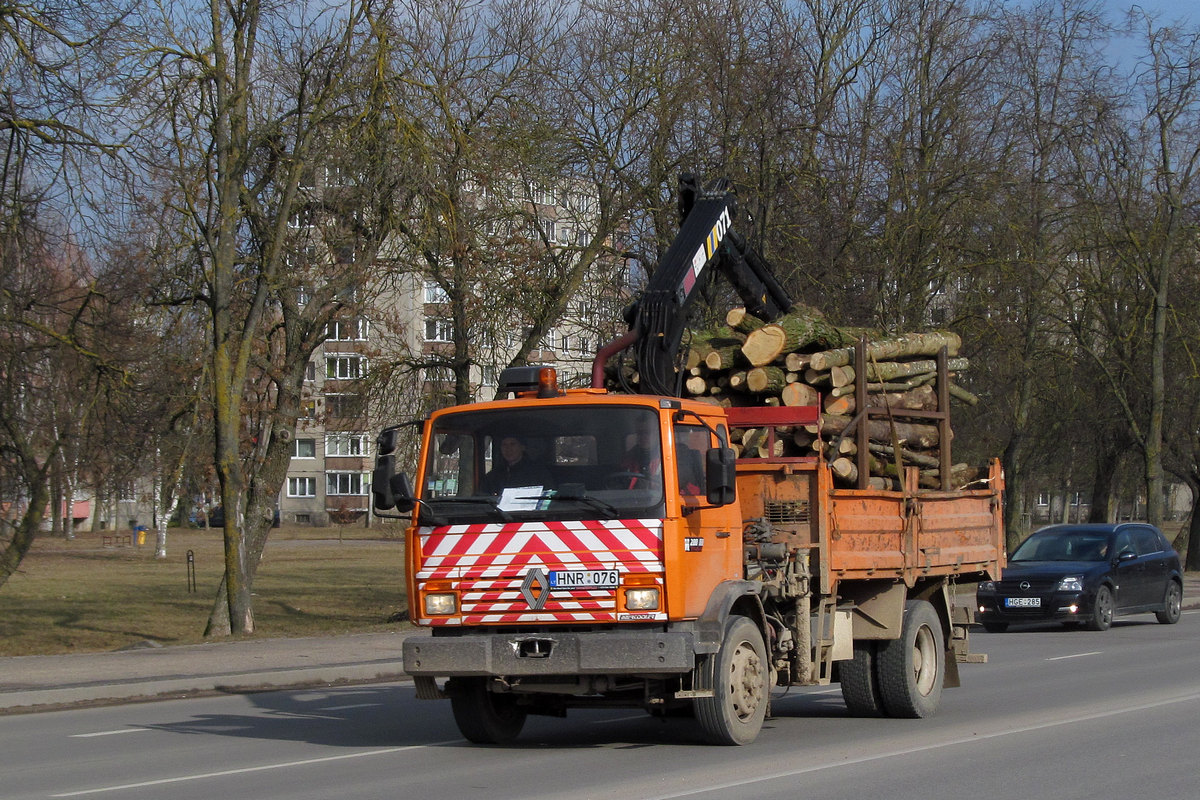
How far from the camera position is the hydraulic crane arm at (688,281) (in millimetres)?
11570

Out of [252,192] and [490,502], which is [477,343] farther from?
[490,502]

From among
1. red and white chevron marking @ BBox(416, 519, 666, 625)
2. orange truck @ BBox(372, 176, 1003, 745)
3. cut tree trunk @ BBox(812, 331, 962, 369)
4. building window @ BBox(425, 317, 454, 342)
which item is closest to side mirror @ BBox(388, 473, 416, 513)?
orange truck @ BBox(372, 176, 1003, 745)

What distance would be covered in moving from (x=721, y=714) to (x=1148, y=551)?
16.5 meters

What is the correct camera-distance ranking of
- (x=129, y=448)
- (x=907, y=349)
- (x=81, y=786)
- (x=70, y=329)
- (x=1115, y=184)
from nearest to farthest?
(x=81, y=786), (x=907, y=349), (x=70, y=329), (x=129, y=448), (x=1115, y=184)

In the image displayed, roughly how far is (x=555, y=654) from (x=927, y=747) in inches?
113

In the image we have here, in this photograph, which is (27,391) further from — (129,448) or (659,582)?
(659,582)

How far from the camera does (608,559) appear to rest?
9.14 metres

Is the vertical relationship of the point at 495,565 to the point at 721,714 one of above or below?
above

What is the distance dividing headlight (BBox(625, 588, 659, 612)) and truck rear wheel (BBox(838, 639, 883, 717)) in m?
3.11

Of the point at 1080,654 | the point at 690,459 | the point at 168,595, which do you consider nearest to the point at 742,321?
the point at 690,459

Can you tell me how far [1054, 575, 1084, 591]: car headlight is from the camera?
71.8 feet

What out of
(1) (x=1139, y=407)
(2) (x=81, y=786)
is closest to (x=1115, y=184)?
(1) (x=1139, y=407)

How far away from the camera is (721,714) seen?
31.0 ft

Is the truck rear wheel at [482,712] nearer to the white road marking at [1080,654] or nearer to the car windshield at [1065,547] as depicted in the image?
the white road marking at [1080,654]
